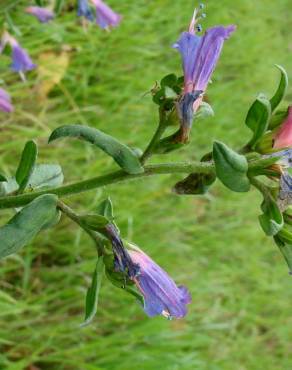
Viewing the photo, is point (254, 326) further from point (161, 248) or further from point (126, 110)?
point (126, 110)

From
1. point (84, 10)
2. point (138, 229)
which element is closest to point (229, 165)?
point (84, 10)

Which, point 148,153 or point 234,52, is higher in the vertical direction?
point 148,153

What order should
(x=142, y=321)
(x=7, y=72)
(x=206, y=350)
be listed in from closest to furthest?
(x=7, y=72), (x=142, y=321), (x=206, y=350)

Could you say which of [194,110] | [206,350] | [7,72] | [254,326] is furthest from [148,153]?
[254,326]

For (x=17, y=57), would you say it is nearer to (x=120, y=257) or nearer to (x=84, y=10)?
(x=84, y=10)

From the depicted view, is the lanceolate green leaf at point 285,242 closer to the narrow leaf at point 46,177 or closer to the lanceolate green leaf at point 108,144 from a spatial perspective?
the lanceolate green leaf at point 108,144

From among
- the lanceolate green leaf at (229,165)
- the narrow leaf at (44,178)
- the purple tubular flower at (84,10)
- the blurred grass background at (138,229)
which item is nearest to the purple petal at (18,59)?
the blurred grass background at (138,229)
